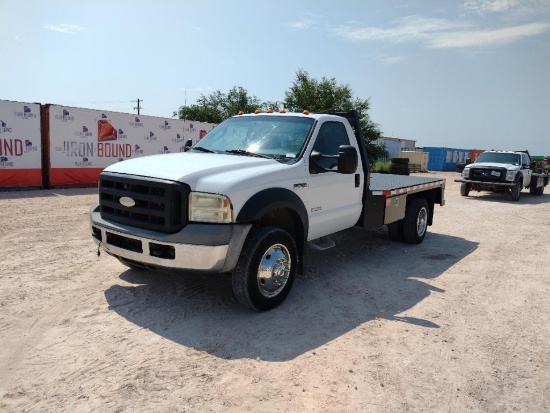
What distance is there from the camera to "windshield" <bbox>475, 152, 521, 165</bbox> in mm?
16219

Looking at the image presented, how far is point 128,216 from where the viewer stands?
13.6 feet

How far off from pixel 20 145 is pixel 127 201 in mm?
11493

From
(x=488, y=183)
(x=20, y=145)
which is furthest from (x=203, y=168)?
(x=488, y=183)

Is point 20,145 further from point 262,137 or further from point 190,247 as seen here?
point 190,247

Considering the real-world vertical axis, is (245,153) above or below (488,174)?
above

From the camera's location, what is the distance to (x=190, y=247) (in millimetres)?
3705

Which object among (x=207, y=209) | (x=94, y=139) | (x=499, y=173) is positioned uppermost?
(x=94, y=139)

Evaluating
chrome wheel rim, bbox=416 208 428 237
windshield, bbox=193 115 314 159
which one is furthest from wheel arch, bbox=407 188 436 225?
windshield, bbox=193 115 314 159

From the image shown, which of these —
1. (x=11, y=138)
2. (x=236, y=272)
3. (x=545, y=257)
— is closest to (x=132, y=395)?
(x=236, y=272)

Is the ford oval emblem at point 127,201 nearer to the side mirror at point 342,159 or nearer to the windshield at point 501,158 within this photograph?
the side mirror at point 342,159

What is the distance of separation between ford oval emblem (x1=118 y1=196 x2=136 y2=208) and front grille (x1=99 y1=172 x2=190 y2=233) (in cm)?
1

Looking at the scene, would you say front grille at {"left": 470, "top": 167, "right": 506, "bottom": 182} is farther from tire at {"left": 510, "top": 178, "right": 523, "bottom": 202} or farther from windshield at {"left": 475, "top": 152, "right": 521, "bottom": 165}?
windshield at {"left": 475, "top": 152, "right": 521, "bottom": 165}

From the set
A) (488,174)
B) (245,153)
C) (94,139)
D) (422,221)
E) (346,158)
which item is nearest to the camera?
(346,158)

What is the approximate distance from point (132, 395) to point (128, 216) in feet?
5.96
